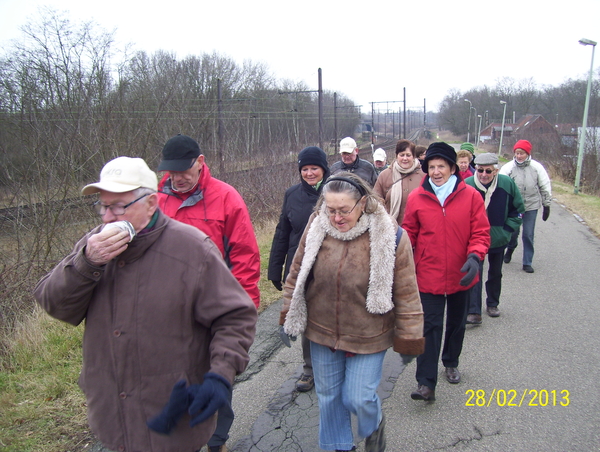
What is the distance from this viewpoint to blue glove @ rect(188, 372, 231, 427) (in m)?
1.81

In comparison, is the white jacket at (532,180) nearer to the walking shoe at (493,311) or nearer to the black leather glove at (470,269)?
the walking shoe at (493,311)

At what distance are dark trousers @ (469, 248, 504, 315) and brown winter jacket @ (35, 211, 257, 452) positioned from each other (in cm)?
398

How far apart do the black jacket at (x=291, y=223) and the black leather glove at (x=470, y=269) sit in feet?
Result: 4.24

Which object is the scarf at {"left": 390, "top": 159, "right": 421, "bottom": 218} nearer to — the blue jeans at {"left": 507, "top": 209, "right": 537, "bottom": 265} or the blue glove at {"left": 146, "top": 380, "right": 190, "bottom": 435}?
the blue jeans at {"left": 507, "top": 209, "right": 537, "bottom": 265}

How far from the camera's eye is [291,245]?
4.15 metres

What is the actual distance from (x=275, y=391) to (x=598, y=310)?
422 cm

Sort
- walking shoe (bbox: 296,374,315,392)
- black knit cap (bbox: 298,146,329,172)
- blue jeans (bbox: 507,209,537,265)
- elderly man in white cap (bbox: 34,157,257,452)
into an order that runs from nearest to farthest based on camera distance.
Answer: elderly man in white cap (bbox: 34,157,257,452)
walking shoe (bbox: 296,374,315,392)
black knit cap (bbox: 298,146,329,172)
blue jeans (bbox: 507,209,537,265)

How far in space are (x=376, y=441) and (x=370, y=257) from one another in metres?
1.10

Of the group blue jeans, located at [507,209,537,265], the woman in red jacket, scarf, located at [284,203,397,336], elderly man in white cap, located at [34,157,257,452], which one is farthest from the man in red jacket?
blue jeans, located at [507,209,537,265]

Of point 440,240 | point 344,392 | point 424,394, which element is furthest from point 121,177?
point 424,394

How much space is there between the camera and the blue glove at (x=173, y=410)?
1864mm

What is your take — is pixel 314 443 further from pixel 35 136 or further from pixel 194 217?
pixel 35 136

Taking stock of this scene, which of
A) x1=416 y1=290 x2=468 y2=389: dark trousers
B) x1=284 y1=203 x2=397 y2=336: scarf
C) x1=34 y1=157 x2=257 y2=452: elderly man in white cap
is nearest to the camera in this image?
x1=34 y1=157 x2=257 y2=452: elderly man in white cap

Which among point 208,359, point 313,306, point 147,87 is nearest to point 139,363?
point 208,359
